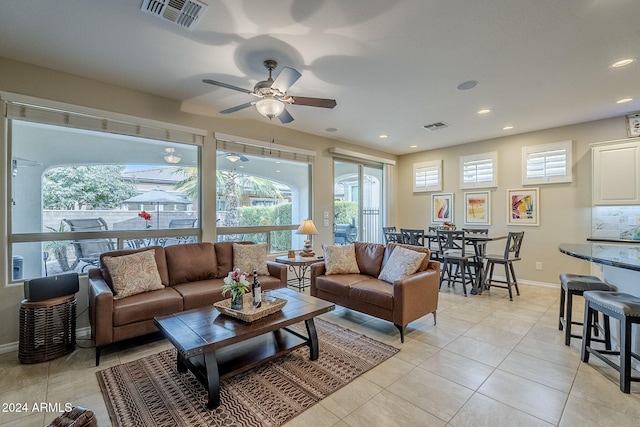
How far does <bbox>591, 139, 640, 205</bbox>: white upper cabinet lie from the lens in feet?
13.3

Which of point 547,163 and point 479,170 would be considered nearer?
point 547,163

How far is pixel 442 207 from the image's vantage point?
20.9 ft

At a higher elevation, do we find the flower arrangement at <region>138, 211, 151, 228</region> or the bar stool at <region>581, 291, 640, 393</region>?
the flower arrangement at <region>138, 211, 151, 228</region>

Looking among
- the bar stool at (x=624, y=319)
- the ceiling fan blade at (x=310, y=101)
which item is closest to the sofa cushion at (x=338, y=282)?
the ceiling fan blade at (x=310, y=101)

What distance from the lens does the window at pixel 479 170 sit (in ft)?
18.5

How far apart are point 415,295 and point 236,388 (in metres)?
1.88

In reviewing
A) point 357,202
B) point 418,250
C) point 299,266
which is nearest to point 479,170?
point 357,202

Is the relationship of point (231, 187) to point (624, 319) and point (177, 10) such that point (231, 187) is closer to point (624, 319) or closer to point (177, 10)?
point (177, 10)

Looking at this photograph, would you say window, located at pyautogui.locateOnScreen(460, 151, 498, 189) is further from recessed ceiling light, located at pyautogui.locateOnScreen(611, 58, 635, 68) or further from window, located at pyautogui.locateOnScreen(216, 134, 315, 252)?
window, located at pyautogui.locateOnScreen(216, 134, 315, 252)

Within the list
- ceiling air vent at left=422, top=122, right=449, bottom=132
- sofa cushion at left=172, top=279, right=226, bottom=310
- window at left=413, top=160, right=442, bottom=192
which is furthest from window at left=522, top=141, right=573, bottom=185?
sofa cushion at left=172, top=279, right=226, bottom=310

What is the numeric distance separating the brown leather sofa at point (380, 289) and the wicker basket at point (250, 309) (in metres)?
1.06

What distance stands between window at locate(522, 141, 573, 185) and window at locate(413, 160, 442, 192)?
1.59 metres

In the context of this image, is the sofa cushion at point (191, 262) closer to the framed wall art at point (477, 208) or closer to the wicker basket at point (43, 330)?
the wicker basket at point (43, 330)

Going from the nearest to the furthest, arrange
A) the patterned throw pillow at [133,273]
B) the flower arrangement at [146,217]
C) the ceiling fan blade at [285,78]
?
the ceiling fan blade at [285,78] < the patterned throw pillow at [133,273] < the flower arrangement at [146,217]
